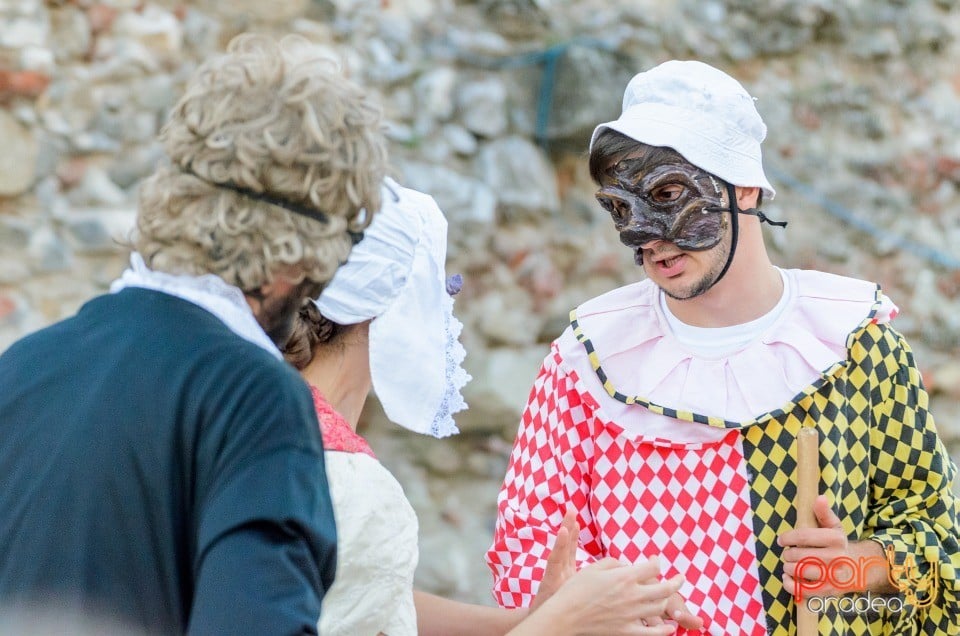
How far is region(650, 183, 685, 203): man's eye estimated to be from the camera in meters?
2.51

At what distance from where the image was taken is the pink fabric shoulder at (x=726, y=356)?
97.4 inches

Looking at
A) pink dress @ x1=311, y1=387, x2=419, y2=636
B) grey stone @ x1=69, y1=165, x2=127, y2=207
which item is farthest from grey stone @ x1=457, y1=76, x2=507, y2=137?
pink dress @ x1=311, y1=387, x2=419, y2=636

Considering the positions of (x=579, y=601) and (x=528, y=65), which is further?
(x=528, y=65)

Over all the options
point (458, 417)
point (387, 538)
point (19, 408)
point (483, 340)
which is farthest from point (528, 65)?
point (19, 408)

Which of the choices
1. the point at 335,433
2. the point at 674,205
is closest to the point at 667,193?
the point at 674,205

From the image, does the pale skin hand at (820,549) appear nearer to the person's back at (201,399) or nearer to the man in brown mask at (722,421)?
the man in brown mask at (722,421)

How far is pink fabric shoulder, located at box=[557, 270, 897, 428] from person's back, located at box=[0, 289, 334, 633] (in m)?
1.26

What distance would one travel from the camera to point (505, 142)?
5.28 m

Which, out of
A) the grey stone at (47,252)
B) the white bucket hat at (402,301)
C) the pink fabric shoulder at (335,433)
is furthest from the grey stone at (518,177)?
the pink fabric shoulder at (335,433)

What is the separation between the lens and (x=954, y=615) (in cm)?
246

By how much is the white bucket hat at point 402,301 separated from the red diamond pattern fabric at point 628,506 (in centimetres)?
39

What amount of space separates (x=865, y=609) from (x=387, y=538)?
114cm

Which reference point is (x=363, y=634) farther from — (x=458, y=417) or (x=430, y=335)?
(x=458, y=417)

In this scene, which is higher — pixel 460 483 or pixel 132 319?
pixel 132 319
